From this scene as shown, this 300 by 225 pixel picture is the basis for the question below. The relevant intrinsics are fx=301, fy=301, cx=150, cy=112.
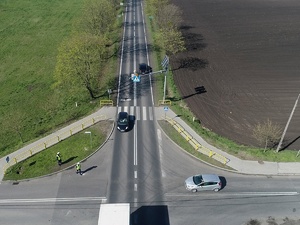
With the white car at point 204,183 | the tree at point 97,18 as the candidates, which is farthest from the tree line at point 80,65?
the white car at point 204,183

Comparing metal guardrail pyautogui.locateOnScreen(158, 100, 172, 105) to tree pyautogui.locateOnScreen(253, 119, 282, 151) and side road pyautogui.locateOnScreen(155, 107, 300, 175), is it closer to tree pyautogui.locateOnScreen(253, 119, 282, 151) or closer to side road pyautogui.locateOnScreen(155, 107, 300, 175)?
side road pyautogui.locateOnScreen(155, 107, 300, 175)


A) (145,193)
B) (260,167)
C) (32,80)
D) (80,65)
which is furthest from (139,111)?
(32,80)

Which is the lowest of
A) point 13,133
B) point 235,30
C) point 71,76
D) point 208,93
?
point 13,133

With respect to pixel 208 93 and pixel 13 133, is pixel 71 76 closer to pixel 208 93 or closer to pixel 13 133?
pixel 13 133

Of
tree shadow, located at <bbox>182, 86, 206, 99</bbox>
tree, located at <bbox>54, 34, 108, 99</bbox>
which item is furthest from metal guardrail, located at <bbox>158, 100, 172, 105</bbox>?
tree, located at <bbox>54, 34, 108, 99</bbox>

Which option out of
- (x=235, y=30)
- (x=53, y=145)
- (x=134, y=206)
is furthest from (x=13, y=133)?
(x=235, y=30)

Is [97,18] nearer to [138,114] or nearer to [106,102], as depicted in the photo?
[106,102]
